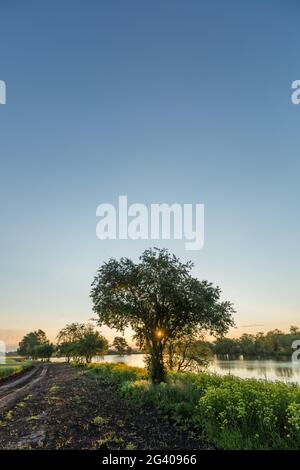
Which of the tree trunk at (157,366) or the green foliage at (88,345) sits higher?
the tree trunk at (157,366)

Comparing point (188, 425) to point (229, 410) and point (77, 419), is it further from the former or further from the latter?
point (77, 419)

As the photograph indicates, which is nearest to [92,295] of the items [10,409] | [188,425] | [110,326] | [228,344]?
[110,326]

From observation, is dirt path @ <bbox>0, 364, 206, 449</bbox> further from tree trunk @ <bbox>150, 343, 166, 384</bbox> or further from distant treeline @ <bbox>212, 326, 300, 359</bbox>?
distant treeline @ <bbox>212, 326, 300, 359</bbox>

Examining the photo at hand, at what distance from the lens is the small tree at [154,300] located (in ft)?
77.5

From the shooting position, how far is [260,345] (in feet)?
523

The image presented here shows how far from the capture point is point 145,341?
86.8 feet

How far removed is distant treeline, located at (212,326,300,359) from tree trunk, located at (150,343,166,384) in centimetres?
12382

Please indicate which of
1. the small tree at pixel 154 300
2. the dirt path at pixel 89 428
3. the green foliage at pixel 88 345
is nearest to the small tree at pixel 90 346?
the green foliage at pixel 88 345

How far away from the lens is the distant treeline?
469ft

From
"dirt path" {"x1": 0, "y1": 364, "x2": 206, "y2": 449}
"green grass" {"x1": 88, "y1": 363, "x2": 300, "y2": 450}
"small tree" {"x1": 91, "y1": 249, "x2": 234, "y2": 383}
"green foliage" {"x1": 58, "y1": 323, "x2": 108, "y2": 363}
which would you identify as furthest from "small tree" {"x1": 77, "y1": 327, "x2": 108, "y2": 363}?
"green grass" {"x1": 88, "y1": 363, "x2": 300, "y2": 450}

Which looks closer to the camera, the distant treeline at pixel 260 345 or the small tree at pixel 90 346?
the small tree at pixel 90 346

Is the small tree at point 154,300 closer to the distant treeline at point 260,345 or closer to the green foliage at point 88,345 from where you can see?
the green foliage at point 88,345

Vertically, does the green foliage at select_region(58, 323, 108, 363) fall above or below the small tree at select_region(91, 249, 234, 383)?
below

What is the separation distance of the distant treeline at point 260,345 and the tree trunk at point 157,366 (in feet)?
406
